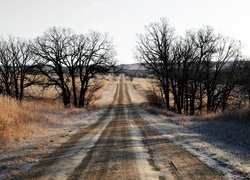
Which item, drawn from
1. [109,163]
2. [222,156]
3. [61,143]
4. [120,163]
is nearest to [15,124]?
[61,143]

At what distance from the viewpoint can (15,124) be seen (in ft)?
44.1

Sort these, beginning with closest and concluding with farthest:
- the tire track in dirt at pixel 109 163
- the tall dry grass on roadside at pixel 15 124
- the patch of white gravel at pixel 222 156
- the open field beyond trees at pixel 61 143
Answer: the tire track in dirt at pixel 109 163, the patch of white gravel at pixel 222 156, the open field beyond trees at pixel 61 143, the tall dry grass on roadside at pixel 15 124

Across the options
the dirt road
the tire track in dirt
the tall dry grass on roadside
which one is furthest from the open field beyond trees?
the tire track in dirt

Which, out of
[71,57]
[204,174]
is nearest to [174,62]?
[71,57]

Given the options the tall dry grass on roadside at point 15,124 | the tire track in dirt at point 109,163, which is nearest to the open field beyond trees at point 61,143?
the tall dry grass on roadside at point 15,124

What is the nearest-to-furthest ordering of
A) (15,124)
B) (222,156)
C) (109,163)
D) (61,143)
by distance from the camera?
(109,163)
(222,156)
(61,143)
(15,124)

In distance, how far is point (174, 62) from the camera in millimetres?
37000

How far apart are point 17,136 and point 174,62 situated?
92.8ft

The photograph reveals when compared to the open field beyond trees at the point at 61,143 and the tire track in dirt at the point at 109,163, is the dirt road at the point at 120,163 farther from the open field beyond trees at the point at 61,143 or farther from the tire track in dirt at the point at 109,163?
the open field beyond trees at the point at 61,143

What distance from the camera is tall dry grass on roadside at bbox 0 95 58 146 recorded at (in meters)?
11.4

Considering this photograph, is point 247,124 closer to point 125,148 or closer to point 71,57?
point 125,148

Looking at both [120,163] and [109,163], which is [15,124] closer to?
[109,163]

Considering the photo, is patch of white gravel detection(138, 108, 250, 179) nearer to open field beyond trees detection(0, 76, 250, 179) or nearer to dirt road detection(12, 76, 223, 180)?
open field beyond trees detection(0, 76, 250, 179)

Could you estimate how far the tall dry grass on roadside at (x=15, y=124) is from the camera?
37.5 feet
